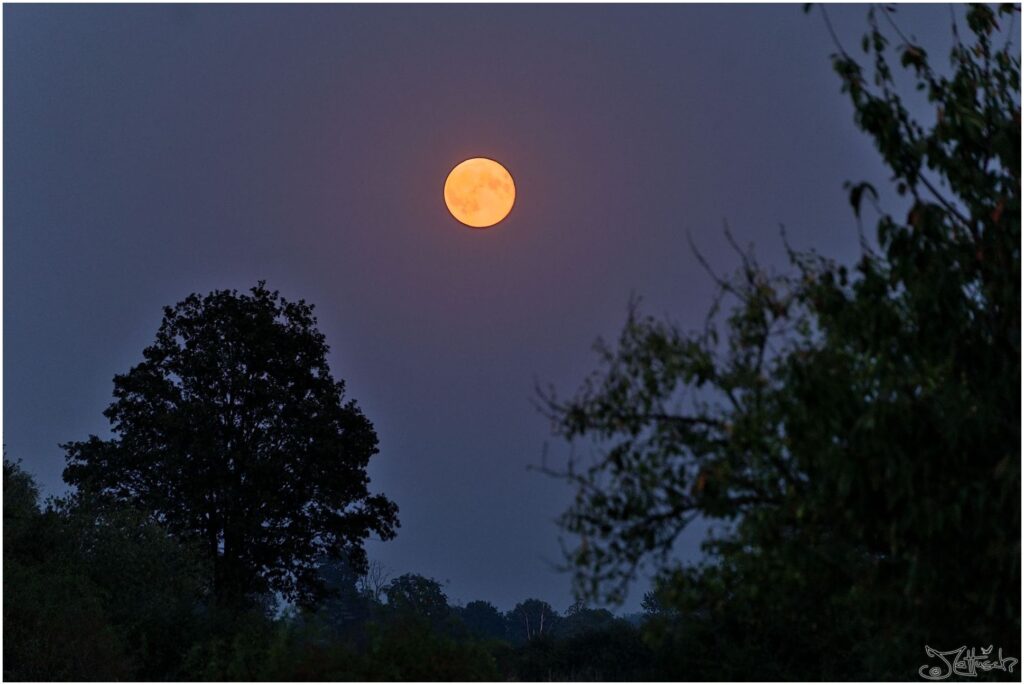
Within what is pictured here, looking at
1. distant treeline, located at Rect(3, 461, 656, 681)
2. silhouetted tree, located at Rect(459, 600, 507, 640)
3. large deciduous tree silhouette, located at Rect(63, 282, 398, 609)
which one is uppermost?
silhouetted tree, located at Rect(459, 600, 507, 640)

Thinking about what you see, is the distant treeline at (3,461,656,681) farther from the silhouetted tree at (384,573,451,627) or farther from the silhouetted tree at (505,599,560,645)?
the silhouetted tree at (505,599,560,645)

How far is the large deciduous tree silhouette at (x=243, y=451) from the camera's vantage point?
141ft

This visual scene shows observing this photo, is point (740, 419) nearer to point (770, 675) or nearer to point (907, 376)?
point (907, 376)

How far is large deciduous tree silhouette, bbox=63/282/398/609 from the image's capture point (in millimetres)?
42875

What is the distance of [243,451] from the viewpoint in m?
43.1

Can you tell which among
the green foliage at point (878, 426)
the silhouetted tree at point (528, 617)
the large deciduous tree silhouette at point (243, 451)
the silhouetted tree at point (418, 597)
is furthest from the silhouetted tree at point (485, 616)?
the green foliage at point (878, 426)

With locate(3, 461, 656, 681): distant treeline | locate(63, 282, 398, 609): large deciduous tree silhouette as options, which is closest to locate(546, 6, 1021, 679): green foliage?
locate(3, 461, 656, 681): distant treeline

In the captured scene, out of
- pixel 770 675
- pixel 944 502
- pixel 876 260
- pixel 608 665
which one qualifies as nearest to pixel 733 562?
pixel 944 502

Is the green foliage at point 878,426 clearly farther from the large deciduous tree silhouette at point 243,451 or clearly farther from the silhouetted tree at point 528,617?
the silhouetted tree at point 528,617

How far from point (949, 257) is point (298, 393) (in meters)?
34.8

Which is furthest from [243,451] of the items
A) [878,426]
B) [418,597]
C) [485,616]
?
[485,616]

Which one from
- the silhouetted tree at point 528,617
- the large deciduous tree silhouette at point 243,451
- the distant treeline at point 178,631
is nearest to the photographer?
the distant treeline at point 178,631

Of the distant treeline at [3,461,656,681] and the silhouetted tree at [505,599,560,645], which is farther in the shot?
the silhouetted tree at [505,599,560,645]

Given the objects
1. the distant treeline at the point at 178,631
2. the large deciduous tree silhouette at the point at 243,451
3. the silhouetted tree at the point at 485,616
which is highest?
the silhouetted tree at the point at 485,616
